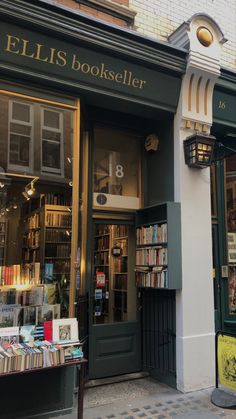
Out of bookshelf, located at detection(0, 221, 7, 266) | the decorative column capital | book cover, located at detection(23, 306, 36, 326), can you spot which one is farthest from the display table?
the decorative column capital

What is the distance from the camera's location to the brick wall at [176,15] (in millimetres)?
5867

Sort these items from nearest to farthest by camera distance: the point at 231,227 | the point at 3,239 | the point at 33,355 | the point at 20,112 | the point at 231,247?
the point at 33,355
the point at 20,112
the point at 3,239
the point at 231,247
the point at 231,227

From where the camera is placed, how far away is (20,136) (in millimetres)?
4766

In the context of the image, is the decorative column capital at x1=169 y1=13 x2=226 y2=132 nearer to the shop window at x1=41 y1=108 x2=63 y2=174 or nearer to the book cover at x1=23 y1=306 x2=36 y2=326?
the shop window at x1=41 y1=108 x2=63 y2=174

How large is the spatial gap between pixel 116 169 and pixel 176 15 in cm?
282

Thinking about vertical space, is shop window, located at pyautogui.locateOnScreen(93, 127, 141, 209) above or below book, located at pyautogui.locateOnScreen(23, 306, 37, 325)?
above

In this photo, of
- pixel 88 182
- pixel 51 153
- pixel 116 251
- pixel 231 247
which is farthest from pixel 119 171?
pixel 231 247

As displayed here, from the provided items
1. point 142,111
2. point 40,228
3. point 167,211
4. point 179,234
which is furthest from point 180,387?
point 142,111

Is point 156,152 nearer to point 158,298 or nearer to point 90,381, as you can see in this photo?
point 158,298

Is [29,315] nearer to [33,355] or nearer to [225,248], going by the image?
[33,355]

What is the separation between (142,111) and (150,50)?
0.84m

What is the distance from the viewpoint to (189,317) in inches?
207

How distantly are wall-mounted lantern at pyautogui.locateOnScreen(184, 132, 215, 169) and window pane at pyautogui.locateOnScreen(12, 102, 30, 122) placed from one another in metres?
2.31

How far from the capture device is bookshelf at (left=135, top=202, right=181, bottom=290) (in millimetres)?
5176
